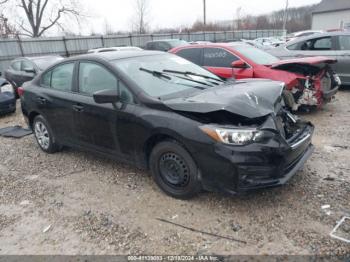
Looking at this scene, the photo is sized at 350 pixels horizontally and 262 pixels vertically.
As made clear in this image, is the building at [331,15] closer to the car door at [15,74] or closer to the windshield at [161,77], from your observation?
the car door at [15,74]

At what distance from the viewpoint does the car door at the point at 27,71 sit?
32.6 ft

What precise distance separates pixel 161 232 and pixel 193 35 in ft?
98.3

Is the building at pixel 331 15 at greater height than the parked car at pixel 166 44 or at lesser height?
greater

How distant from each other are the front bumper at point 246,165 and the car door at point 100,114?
1.13m

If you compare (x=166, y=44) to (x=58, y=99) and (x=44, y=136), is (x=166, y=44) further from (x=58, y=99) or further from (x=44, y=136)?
(x=58, y=99)

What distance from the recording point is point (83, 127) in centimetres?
432

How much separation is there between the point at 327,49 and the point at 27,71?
912 centimetres

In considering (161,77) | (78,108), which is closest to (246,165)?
(161,77)

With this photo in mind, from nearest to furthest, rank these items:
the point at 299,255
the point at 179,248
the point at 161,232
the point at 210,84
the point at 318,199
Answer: the point at 299,255 → the point at 179,248 → the point at 161,232 → the point at 318,199 → the point at 210,84

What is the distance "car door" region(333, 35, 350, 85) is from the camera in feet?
27.0

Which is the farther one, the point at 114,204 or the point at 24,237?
the point at 114,204

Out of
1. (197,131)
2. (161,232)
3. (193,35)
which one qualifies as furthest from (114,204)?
(193,35)

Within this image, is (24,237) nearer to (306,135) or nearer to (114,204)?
(114,204)

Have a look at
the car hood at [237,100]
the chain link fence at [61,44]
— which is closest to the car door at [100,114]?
the car hood at [237,100]
